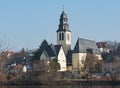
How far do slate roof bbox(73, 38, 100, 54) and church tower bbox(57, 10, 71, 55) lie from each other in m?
3.44

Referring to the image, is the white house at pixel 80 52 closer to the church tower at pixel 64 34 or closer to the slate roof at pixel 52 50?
the church tower at pixel 64 34

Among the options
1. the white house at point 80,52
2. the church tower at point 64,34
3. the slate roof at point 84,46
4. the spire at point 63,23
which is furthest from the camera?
the church tower at point 64,34

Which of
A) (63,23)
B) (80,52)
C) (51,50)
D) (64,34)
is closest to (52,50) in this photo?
(51,50)

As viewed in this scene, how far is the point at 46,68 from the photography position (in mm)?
66000

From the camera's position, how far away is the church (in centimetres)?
8619

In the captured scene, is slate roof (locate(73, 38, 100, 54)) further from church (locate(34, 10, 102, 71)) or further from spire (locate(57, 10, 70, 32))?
spire (locate(57, 10, 70, 32))

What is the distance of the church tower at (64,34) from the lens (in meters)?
89.2

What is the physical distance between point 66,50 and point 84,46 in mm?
4537

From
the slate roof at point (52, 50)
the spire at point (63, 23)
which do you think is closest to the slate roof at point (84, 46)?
the slate roof at point (52, 50)

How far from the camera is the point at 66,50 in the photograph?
3602 inches

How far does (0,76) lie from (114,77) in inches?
677

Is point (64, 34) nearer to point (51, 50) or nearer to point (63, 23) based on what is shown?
point (63, 23)

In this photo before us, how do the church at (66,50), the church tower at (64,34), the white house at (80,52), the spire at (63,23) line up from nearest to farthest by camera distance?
the white house at (80,52), the church at (66,50), the spire at (63,23), the church tower at (64,34)

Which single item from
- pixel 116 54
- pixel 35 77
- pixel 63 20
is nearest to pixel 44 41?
pixel 63 20
